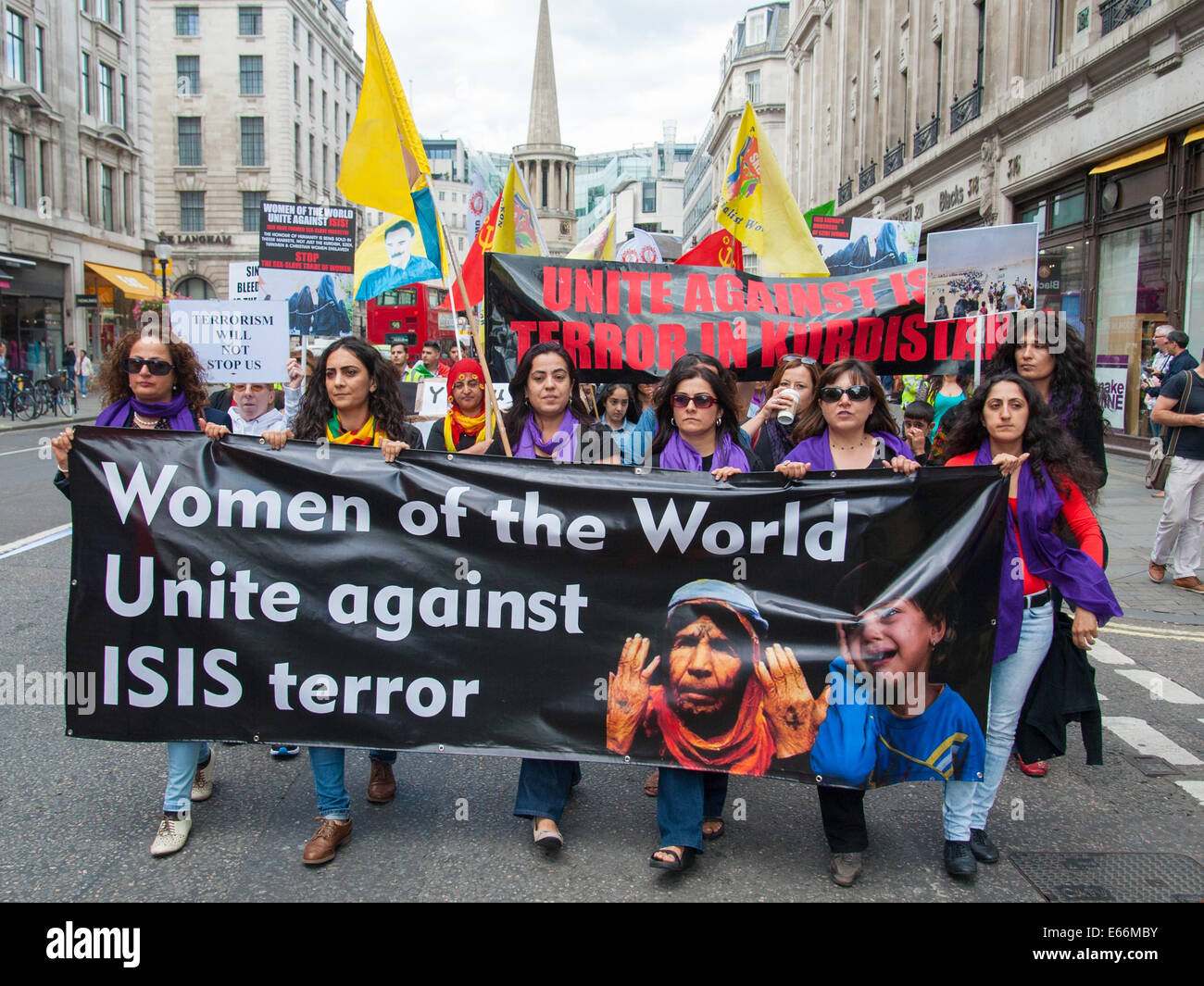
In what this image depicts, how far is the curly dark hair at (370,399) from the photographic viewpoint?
402 centimetres

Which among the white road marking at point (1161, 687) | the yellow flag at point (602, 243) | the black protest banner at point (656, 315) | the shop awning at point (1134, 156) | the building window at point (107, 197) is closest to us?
the white road marking at point (1161, 687)

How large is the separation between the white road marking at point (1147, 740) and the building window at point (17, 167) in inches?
1476

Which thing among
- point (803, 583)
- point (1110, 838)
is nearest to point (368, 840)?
point (803, 583)

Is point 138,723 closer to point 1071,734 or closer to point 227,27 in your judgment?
point 1071,734

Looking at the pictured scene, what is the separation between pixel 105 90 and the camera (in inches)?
1544

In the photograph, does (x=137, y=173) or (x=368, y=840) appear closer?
(x=368, y=840)

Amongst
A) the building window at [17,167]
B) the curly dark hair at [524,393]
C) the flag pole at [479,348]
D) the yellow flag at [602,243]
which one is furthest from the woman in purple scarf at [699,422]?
the building window at [17,167]

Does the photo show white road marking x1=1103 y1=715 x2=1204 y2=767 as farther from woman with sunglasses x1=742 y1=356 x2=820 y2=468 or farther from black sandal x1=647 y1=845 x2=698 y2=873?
black sandal x1=647 y1=845 x2=698 y2=873

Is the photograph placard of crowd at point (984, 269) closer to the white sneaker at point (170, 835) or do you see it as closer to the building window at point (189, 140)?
the white sneaker at point (170, 835)

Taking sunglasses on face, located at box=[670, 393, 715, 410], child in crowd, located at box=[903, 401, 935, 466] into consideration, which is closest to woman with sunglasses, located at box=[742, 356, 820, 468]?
sunglasses on face, located at box=[670, 393, 715, 410]

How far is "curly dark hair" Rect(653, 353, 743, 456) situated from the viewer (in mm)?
3842

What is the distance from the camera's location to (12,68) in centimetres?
3259

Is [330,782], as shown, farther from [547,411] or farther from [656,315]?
[656,315]
